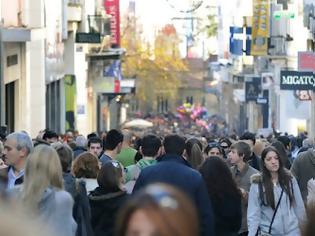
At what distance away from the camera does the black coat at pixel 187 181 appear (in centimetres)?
937

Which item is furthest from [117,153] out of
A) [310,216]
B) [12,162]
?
[310,216]

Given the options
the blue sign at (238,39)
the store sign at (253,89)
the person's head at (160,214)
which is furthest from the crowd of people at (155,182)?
the store sign at (253,89)

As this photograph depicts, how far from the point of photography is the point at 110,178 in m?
10.7

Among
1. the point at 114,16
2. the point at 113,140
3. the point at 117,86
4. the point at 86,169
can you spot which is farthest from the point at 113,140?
the point at 117,86

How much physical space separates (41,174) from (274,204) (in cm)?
348

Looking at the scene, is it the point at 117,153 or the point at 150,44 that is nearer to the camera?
the point at 117,153

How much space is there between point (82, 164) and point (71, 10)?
117 feet

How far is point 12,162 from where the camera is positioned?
10.3 meters

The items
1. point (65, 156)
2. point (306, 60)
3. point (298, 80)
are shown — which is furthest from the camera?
point (298, 80)

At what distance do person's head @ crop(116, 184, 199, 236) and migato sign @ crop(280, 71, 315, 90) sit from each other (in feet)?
119

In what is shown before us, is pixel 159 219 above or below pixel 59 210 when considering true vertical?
above

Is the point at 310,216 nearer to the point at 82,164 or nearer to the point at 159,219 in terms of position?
the point at 159,219

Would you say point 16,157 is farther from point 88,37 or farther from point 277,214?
point 88,37

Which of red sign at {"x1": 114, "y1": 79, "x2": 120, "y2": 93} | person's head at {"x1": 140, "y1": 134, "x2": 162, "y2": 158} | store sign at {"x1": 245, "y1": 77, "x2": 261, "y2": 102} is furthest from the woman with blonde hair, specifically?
store sign at {"x1": 245, "y1": 77, "x2": 261, "y2": 102}
